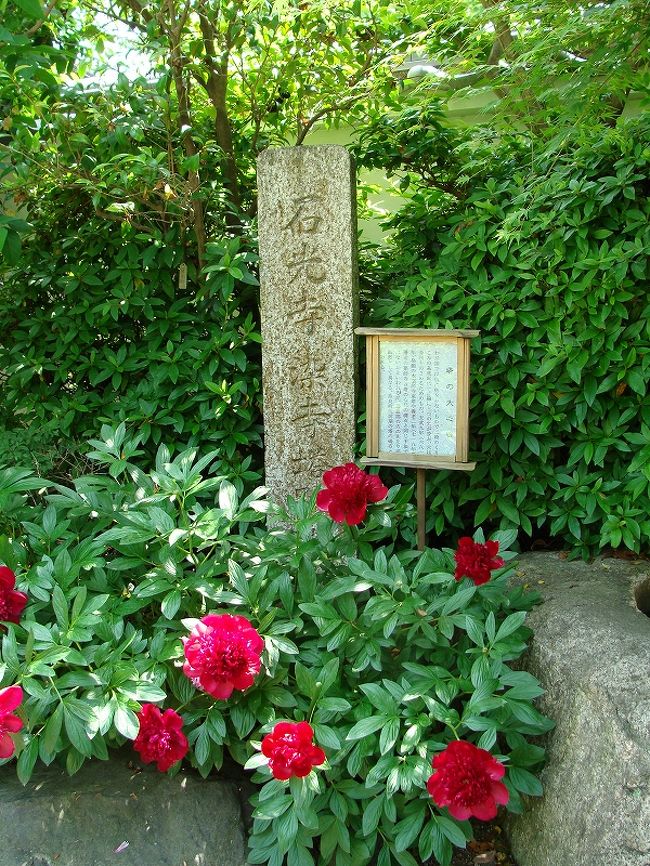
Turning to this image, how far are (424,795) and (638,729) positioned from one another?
634 mm

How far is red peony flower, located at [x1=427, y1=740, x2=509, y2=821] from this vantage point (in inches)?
82.4

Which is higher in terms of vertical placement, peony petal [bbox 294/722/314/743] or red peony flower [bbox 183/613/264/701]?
red peony flower [bbox 183/613/264/701]

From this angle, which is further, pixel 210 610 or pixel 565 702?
pixel 210 610

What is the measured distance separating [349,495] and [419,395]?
62 centimetres

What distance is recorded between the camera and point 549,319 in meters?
3.37

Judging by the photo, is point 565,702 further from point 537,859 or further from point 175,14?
point 175,14

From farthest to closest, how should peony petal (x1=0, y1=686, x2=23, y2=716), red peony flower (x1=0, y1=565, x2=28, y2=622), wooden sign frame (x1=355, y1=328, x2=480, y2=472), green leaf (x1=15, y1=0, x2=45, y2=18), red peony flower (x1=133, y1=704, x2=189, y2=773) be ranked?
wooden sign frame (x1=355, y1=328, x2=480, y2=472), red peony flower (x1=0, y1=565, x2=28, y2=622), red peony flower (x1=133, y1=704, x2=189, y2=773), peony petal (x1=0, y1=686, x2=23, y2=716), green leaf (x1=15, y1=0, x2=45, y2=18)

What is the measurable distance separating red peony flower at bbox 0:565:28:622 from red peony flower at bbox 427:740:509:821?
1425mm

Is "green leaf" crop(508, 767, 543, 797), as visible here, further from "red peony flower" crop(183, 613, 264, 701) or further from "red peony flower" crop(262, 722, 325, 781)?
"red peony flower" crop(183, 613, 264, 701)

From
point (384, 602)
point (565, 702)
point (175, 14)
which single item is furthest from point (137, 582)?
point (175, 14)

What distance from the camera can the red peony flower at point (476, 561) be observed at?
2.67 meters

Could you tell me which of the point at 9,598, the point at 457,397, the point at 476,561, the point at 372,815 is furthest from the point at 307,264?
the point at 372,815

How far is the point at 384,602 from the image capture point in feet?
8.46

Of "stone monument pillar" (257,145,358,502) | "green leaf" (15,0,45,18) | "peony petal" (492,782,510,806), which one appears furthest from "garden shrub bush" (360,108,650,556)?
"green leaf" (15,0,45,18)
